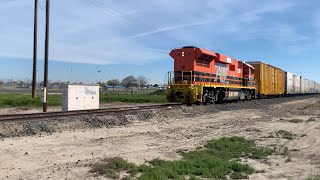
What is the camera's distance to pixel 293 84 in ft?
206

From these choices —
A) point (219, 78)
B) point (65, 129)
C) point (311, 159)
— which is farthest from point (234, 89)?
point (311, 159)

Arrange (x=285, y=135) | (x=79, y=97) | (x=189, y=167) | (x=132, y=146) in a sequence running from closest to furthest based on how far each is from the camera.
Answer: (x=189, y=167) < (x=132, y=146) < (x=285, y=135) < (x=79, y=97)

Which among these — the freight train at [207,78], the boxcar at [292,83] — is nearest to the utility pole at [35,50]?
the freight train at [207,78]

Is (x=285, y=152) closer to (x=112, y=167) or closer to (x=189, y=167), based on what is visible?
(x=189, y=167)

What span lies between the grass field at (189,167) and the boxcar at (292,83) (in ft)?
168

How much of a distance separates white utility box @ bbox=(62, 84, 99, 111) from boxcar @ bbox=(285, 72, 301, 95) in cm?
4232

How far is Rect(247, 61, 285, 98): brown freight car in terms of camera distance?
39281 millimetres

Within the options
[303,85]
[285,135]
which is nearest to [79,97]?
[285,135]

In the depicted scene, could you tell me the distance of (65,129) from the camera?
1330 cm

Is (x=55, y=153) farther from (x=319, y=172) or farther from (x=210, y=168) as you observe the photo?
(x=319, y=172)

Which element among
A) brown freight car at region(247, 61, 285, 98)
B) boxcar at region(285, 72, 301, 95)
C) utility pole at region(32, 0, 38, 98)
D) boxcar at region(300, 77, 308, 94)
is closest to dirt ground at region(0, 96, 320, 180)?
utility pole at region(32, 0, 38, 98)

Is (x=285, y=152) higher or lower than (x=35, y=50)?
lower

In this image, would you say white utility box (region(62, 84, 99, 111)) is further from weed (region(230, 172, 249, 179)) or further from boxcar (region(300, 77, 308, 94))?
boxcar (region(300, 77, 308, 94))

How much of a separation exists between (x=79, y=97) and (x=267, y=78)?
2764 cm
